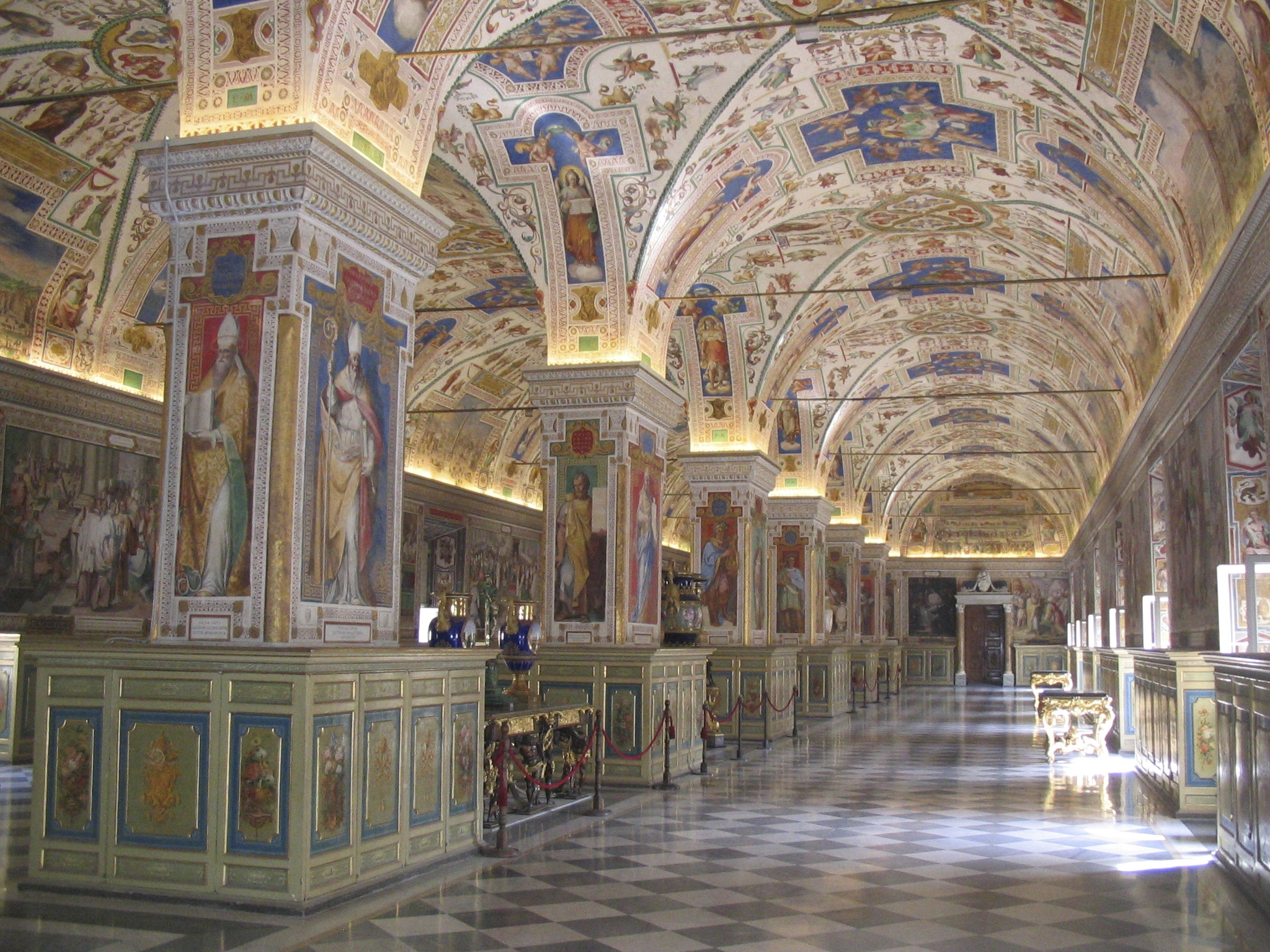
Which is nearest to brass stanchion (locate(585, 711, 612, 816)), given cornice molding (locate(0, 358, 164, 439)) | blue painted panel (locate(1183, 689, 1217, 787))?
blue painted panel (locate(1183, 689, 1217, 787))

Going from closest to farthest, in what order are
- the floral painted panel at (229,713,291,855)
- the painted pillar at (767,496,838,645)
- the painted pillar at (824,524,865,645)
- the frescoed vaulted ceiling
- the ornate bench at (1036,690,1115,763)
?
the floral painted panel at (229,713,291,855)
the frescoed vaulted ceiling
the ornate bench at (1036,690,1115,763)
the painted pillar at (767,496,838,645)
the painted pillar at (824,524,865,645)

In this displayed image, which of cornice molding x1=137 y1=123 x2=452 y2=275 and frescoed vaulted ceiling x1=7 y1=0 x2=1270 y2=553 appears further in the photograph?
frescoed vaulted ceiling x1=7 y1=0 x2=1270 y2=553

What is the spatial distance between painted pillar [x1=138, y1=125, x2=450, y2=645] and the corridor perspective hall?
0.03 meters

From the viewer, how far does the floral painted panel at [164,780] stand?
311 inches

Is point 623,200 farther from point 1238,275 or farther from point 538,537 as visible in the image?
point 538,537

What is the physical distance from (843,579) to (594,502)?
74.0 feet

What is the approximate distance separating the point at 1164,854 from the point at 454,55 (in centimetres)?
954

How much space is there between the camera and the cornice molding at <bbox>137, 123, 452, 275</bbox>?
8570mm

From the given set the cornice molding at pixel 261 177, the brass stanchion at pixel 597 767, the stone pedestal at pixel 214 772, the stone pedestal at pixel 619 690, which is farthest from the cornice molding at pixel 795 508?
the stone pedestal at pixel 214 772

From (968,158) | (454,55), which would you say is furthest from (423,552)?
(454,55)

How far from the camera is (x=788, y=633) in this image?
28266 mm

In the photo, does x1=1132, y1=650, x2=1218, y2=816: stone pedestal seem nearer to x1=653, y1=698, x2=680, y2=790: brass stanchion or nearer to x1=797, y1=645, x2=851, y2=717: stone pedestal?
x1=653, y1=698, x2=680, y2=790: brass stanchion

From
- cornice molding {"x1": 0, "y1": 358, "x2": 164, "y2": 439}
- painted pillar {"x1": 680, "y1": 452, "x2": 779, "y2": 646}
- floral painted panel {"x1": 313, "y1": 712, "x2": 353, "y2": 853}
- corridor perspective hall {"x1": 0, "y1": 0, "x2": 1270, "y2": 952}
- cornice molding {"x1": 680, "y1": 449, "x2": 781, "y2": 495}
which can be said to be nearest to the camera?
floral painted panel {"x1": 313, "y1": 712, "x2": 353, "y2": 853}

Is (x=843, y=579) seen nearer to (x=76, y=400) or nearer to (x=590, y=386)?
(x=590, y=386)
